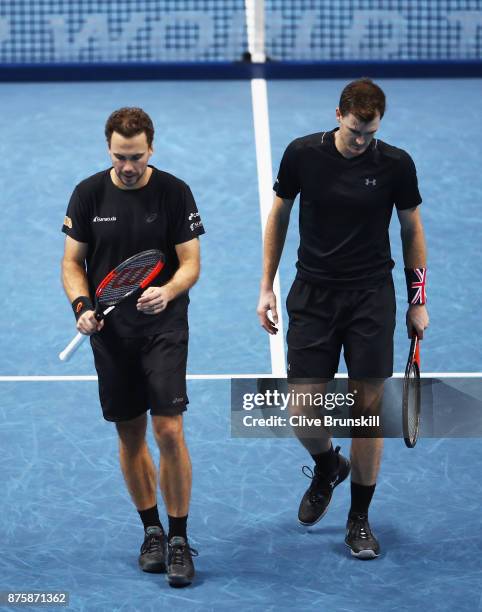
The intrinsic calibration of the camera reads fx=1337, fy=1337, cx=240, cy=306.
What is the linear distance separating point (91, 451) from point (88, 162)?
4.17 metres

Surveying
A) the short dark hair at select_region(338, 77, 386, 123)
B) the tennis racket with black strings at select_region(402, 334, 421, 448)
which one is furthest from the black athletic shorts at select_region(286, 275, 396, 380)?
the short dark hair at select_region(338, 77, 386, 123)

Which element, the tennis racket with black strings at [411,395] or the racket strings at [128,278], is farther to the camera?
the tennis racket with black strings at [411,395]

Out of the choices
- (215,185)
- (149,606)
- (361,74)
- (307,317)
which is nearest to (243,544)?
(149,606)

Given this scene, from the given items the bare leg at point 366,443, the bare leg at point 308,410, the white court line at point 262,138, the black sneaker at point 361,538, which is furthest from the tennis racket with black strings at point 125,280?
the white court line at point 262,138

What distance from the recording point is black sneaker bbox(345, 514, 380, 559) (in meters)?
5.91

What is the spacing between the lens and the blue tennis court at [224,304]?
5.86m

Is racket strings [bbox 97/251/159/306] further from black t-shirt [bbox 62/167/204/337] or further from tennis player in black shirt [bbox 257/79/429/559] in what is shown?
tennis player in black shirt [bbox 257/79/429/559]

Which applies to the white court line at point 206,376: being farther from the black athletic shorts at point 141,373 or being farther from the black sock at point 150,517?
the black athletic shorts at point 141,373

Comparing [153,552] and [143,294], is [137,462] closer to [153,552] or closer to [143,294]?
[153,552]

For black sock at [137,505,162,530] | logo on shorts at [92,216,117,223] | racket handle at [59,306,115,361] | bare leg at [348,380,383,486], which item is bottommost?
black sock at [137,505,162,530]

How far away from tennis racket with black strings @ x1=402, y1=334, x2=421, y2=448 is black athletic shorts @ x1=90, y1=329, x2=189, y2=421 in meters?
0.96

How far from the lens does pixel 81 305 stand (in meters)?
5.46

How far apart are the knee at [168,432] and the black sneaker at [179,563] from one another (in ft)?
1.42

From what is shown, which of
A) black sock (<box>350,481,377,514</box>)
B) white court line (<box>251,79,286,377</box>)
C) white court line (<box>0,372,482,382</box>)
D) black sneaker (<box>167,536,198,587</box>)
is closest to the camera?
black sneaker (<box>167,536,198,587</box>)
